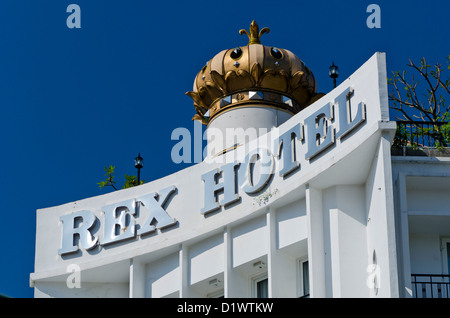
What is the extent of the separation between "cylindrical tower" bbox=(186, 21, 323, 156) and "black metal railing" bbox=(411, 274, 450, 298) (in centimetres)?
758

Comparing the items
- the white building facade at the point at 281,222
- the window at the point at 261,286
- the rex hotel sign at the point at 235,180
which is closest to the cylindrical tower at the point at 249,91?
the white building facade at the point at 281,222

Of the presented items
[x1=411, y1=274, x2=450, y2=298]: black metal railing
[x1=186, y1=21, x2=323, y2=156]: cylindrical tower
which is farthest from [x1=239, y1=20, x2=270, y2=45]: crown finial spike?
[x1=411, y1=274, x2=450, y2=298]: black metal railing

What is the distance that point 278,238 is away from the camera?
29188 millimetres

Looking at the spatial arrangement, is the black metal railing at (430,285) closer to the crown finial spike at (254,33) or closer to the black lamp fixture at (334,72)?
the black lamp fixture at (334,72)

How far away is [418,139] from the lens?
95.9 ft

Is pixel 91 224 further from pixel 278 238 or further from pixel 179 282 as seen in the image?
pixel 278 238

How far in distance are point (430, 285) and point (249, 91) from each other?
9.17 m

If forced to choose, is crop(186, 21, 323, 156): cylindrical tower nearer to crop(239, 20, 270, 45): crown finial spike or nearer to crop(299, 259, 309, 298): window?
crop(239, 20, 270, 45): crown finial spike

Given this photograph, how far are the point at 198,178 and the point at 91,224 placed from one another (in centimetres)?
335

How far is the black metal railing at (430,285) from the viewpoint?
1072 inches
